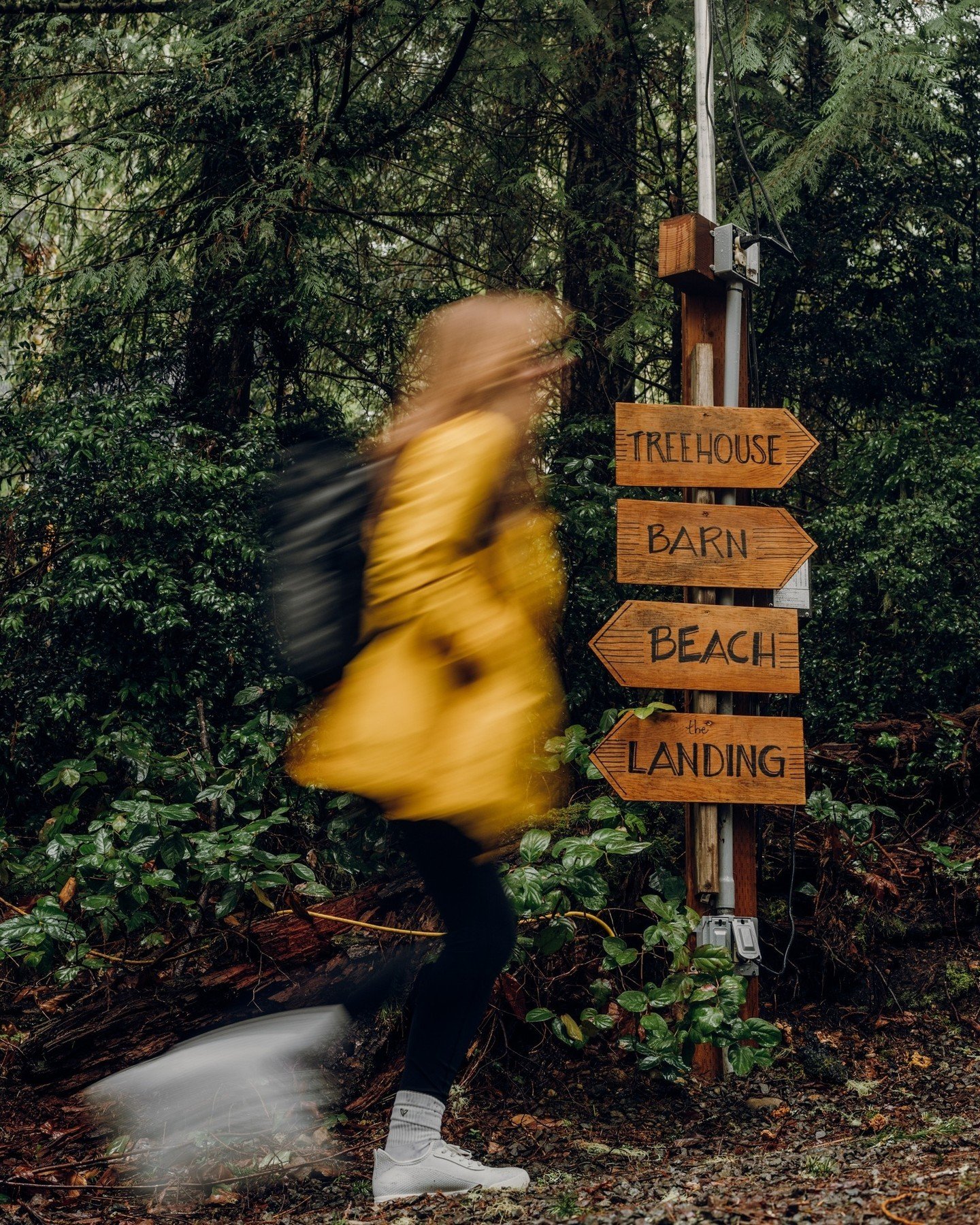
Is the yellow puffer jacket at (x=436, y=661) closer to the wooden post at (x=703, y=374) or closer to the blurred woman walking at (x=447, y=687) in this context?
the blurred woman walking at (x=447, y=687)

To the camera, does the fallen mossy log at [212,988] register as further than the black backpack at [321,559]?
Yes

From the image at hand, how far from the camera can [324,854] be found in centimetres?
459

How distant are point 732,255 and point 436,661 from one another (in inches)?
90.1

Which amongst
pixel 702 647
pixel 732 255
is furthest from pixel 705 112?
pixel 702 647

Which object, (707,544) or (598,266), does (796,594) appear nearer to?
(707,544)

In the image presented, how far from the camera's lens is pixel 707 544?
3.95 metres

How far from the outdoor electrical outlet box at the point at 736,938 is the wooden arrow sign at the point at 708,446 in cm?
155

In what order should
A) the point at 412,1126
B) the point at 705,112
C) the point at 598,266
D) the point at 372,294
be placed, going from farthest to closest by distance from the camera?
1. the point at 598,266
2. the point at 372,294
3. the point at 705,112
4. the point at 412,1126

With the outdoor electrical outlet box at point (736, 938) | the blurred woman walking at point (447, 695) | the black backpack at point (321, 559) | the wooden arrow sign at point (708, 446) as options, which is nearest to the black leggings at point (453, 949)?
the blurred woman walking at point (447, 695)

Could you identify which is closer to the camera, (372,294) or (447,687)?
(447,687)

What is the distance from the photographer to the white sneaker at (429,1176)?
2.61 m

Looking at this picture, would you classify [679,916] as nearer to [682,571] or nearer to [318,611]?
[682,571]

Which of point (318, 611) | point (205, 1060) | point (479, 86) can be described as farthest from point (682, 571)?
point (479, 86)

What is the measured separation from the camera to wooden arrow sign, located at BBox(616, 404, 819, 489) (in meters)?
3.95
